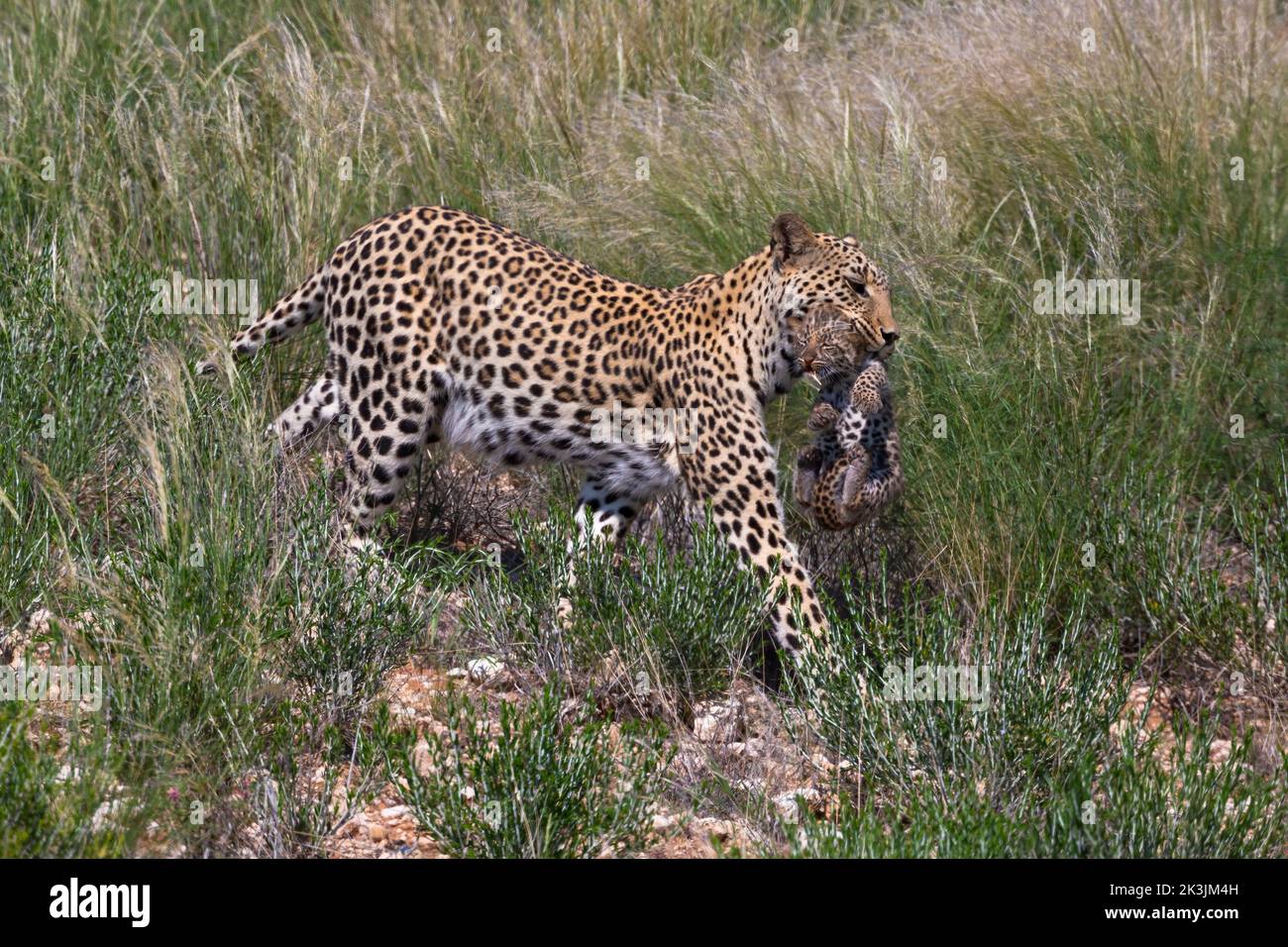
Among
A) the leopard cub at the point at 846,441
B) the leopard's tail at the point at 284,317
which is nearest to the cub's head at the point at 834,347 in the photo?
the leopard cub at the point at 846,441

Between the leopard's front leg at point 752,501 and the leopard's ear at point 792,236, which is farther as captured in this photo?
the leopard's ear at point 792,236

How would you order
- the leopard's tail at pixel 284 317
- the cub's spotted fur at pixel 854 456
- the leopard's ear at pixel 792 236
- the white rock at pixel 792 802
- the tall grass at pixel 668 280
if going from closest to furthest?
the tall grass at pixel 668 280, the white rock at pixel 792 802, the cub's spotted fur at pixel 854 456, the leopard's ear at pixel 792 236, the leopard's tail at pixel 284 317

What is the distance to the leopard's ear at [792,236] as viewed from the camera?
6113mm

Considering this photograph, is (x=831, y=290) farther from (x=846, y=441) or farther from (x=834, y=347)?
(x=846, y=441)

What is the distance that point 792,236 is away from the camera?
613 centimetres

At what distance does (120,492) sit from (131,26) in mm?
3984

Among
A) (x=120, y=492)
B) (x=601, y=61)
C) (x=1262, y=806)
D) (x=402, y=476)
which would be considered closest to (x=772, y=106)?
(x=601, y=61)

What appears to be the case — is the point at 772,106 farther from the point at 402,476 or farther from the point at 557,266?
the point at 402,476

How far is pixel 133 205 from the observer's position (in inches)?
315

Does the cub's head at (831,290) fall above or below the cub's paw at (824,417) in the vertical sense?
above

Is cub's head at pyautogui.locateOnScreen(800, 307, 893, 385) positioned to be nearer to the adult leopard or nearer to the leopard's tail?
the adult leopard

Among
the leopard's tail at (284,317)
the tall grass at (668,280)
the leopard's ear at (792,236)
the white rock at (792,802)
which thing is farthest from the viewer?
the leopard's tail at (284,317)

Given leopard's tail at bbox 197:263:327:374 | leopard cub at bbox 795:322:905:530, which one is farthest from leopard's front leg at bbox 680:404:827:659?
leopard's tail at bbox 197:263:327:374

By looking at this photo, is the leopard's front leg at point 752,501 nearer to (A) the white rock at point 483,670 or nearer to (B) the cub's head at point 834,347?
(B) the cub's head at point 834,347
